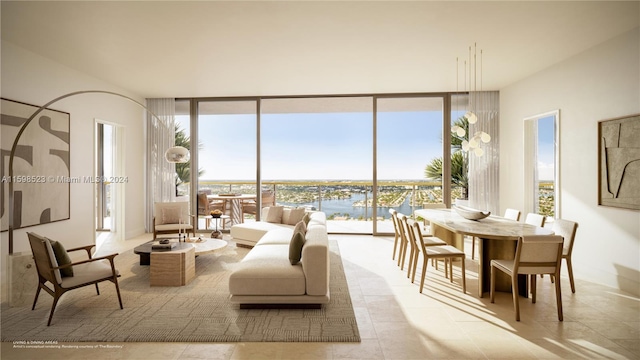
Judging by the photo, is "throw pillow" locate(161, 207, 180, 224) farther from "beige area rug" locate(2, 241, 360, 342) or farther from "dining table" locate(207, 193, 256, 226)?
"beige area rug" locate(2, 241, 360, 342)

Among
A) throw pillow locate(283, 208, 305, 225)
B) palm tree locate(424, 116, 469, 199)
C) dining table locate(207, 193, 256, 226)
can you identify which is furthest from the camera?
dining table locate(207, 193, 256, 226)

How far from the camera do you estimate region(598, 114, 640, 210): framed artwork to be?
3520mm

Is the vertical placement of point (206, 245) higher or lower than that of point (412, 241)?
lower

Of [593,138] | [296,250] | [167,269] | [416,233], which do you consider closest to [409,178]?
[593,138]

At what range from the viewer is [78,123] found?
5016mm

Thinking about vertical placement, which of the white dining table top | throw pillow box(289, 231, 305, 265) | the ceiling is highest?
the ceiling

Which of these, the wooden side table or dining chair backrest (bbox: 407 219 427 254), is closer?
dining chair backrest (bbox: 407 219 427 254)

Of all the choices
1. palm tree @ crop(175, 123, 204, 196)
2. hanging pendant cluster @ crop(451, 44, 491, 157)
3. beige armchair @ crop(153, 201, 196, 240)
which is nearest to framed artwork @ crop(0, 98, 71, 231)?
beige armchair @ crop(153, 201, 196, 240)

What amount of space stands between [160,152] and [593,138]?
7207 millimetres

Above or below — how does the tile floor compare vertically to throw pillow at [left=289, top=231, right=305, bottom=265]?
below

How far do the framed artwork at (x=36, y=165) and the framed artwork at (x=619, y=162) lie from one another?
277 inches

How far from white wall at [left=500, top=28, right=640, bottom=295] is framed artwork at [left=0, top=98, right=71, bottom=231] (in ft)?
21.9

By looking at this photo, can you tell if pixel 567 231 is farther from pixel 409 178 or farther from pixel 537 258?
pixel 409 178

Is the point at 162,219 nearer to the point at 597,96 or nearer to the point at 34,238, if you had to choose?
the point at 34,238
